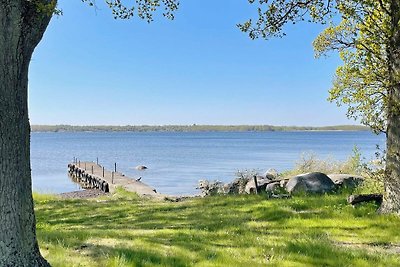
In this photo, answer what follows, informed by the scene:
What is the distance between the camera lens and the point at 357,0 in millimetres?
10047

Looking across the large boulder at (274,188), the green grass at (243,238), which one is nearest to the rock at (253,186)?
the large boulder at (274,188)

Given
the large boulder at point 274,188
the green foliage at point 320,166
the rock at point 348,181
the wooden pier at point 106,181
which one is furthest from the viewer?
the wooden pier at point 106,181

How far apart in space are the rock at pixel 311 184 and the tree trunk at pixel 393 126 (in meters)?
4.53

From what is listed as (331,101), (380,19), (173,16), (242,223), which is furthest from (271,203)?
(173,16)

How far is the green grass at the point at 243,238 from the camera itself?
664cm

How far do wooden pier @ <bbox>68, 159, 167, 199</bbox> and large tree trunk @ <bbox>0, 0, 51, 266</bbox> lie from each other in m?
21.1

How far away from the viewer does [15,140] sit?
553 cm

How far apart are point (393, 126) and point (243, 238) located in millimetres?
5258

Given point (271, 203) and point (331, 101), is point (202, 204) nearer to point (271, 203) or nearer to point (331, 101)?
point (271, 203)

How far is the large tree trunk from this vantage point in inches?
215

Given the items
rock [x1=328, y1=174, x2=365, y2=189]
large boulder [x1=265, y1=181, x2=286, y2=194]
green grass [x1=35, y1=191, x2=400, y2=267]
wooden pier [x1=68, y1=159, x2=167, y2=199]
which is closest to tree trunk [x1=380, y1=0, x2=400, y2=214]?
green grass [x1=35, y1=191, x2=400, y2=267]

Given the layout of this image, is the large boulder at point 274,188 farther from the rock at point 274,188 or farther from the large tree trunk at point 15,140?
the large tree trunk at point 15,140

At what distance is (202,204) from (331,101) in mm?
6818

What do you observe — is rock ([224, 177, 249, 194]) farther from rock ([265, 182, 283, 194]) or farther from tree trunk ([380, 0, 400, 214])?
tree trunk ([380, 0, 400, 214])
